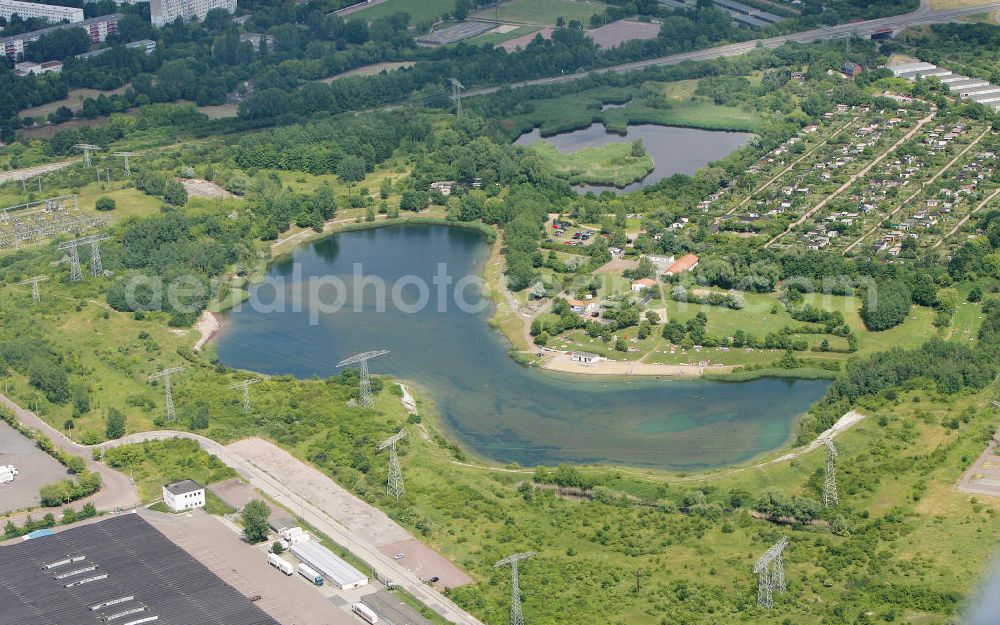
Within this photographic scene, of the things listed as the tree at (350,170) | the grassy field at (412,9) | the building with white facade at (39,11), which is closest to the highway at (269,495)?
the tree at (350,170)

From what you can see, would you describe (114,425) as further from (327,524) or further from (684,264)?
(684,264)

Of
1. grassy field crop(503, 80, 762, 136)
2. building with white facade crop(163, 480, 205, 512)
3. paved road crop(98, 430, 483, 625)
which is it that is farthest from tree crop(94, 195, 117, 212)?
building with white facade crop(163, 480, 205, 512)

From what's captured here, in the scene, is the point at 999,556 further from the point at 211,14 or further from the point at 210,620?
the point at 211,14

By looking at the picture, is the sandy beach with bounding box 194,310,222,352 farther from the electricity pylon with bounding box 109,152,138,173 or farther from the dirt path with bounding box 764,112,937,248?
the dirt path with bounding box 764,112,937,248

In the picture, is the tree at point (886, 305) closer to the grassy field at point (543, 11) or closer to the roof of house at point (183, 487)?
the roof of house at point (183, 487)

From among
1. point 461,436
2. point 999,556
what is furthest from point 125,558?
point 999,556
